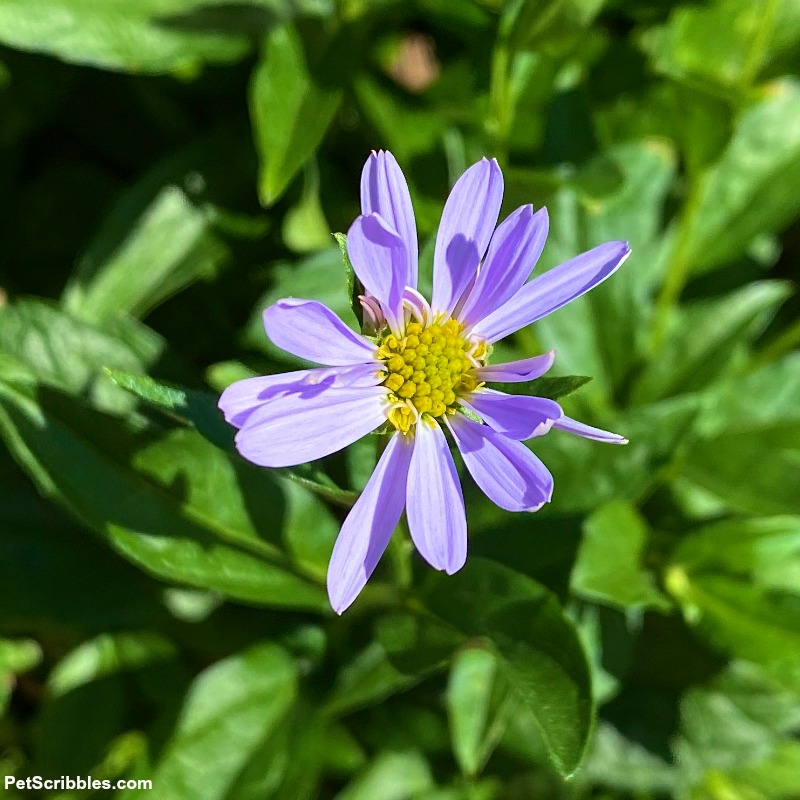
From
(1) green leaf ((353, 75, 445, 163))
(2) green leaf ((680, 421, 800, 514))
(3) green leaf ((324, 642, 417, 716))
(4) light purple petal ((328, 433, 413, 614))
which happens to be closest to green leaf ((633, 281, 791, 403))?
(2) green leaf ((680, 421, 800, 514))

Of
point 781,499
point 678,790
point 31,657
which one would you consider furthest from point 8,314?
point 678,790

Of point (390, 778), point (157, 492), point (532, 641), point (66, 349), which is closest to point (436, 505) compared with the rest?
point (532, 641)

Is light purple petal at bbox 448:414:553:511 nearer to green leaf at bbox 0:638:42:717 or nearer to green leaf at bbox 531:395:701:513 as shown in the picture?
green leaf at bbox 531:395:701:513

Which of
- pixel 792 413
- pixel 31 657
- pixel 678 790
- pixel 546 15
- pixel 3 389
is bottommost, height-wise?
pixel 678 790

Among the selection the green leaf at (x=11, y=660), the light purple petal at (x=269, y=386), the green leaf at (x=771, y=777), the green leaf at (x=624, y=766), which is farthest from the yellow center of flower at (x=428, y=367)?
the green leaf at (x=771, y=777)

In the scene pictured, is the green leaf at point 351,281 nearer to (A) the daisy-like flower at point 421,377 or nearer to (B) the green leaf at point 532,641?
(A) the daisy-like flower at point 421,377

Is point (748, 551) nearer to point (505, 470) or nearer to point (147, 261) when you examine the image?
point (505, 470)

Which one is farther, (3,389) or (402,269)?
(3,389)

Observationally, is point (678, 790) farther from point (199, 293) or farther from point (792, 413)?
point (199, 293)
